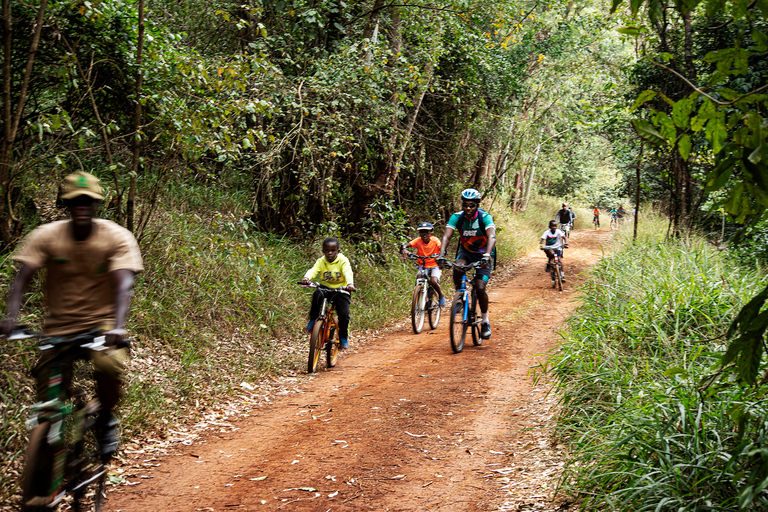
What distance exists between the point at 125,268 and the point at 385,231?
10486 millimetres

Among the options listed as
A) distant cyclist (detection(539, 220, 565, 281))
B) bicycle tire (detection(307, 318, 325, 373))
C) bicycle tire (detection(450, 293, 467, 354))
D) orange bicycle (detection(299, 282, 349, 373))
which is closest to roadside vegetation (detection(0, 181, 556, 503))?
bicycle tire (detection(307, 318, 325, 373))

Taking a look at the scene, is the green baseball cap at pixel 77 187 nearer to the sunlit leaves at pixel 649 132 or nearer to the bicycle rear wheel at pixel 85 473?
the bicycle rear wheel at pixel 85 473

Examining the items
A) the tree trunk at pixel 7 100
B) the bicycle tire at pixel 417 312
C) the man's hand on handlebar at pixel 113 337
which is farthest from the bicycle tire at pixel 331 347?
the man's hand on handlebar at pixel 113 337

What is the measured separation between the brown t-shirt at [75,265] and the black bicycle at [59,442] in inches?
5.8

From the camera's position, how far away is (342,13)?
496 inches

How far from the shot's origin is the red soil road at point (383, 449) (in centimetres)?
427

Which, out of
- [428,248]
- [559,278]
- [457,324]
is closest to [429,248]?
[428,248]

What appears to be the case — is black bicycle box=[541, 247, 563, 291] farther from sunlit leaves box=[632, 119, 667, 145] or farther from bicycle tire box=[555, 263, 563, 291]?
sunlit leaves box=[632, 119, 667, 145]

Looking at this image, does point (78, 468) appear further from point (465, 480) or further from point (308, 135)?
point (308, 135)

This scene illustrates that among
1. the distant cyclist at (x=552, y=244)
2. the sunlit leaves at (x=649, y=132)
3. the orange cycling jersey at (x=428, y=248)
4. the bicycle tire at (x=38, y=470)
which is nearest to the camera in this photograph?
the sunlit leaves at (x=649, y=132)

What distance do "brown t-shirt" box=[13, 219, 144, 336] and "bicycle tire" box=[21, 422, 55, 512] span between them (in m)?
0.71

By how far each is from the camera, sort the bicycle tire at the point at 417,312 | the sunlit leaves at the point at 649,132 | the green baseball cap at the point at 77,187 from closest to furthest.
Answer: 1. the sunlit leaves at the point at 649,132
2. the green baseball cap at the point at 77,187
3. the bicycle tire at the point at 417,312

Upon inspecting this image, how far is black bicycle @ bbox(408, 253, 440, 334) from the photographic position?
34.8ft

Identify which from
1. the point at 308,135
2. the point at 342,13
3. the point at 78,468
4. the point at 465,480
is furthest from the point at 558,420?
the point at 342,13
